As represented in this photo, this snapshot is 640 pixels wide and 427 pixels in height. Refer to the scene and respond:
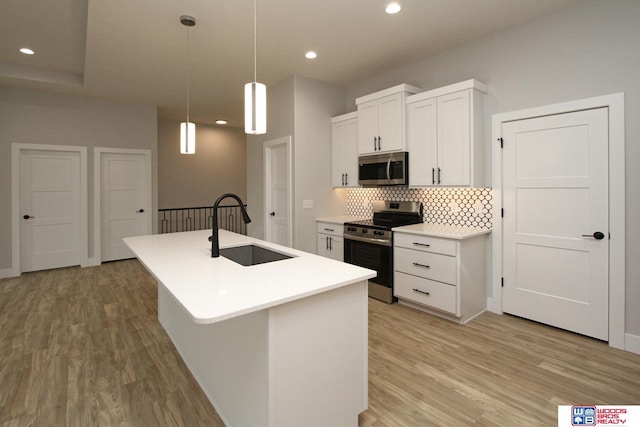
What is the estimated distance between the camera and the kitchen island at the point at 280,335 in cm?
146

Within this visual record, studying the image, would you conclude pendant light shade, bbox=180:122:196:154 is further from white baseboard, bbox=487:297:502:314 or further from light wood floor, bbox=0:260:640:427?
white baseboard, bbox=487:297:502:314

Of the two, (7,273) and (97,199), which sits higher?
(97,199)

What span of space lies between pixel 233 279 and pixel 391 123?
2925 millimetres

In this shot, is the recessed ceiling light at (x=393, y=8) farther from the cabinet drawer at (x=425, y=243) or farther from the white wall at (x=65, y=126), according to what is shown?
the white wall at (x=65, y=126)

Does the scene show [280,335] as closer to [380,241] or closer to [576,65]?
[380,241]

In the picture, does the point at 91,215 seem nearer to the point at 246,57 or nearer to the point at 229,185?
the point at 229,185

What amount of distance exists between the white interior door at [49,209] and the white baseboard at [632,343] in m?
7.25

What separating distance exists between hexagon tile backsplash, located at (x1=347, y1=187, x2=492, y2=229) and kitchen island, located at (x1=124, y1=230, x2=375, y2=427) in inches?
89.5

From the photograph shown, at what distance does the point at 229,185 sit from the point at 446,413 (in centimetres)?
765

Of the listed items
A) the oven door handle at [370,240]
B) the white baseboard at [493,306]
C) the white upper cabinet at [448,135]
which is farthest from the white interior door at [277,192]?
the white baseboard at [493,306]

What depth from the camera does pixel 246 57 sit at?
3.92 metres

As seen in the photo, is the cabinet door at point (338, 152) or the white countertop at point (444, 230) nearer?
the white countertop at point (444, 230)

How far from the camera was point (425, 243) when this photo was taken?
3395 mm

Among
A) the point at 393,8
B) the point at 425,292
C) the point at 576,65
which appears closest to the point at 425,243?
the point at 425,292
